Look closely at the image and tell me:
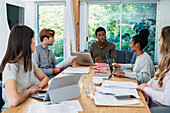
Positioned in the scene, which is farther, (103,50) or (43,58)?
(103,50)

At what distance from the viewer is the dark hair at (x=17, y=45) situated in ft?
5.07

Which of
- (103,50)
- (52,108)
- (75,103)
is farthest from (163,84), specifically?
(103,50)

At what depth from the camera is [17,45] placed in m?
1.54

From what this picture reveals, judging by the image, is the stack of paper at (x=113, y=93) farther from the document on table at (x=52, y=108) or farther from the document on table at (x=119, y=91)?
the document on table at (x=52, y=108)

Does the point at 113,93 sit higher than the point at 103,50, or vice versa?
the point at 103,50

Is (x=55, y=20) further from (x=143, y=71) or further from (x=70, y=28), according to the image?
(x=143, y=71)

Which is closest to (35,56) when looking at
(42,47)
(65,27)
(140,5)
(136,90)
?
(42,47)

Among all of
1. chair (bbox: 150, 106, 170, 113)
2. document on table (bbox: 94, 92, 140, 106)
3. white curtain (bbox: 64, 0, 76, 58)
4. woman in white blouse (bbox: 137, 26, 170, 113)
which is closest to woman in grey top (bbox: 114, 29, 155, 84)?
woman in white blouse (bbox: 137, 26, 170, 113)

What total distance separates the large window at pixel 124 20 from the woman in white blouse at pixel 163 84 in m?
4.50

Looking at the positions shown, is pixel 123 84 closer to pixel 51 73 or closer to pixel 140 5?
pixel 51 73

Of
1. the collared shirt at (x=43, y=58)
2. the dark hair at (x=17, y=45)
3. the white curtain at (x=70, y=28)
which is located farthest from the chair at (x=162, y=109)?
the white curtain at (x=70, y=28)

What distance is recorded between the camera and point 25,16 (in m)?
6.17

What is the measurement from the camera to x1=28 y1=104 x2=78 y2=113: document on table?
3.94 ft

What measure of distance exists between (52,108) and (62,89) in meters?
0.22
